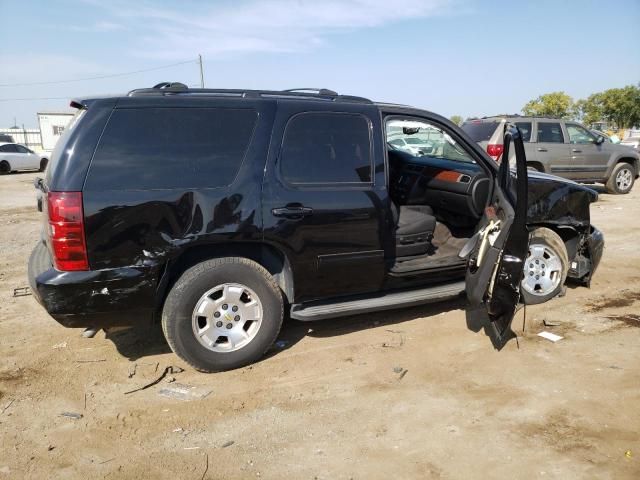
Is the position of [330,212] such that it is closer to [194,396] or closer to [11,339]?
[194,396]

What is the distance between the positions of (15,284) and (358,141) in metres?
4.35

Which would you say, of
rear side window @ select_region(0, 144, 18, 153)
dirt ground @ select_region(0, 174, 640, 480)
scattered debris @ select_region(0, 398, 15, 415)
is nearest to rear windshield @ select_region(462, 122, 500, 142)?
dirt ground @ select_region(0, 174, 640, 480)

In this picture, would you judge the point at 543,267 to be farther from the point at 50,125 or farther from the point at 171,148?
the point at 50,125

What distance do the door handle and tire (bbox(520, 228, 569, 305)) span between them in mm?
2321

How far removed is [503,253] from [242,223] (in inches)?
76.1

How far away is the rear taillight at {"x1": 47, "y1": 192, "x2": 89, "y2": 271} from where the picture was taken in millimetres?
3170

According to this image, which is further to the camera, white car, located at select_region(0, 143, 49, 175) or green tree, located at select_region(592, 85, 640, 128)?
green tree, located at select_region(592, 85, 640, 128)

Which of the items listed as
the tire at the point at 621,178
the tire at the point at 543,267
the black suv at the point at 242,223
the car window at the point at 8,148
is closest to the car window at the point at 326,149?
the black suv at the point at 242,223

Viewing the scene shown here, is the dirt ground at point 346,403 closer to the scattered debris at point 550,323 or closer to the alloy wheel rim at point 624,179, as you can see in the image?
the scattered debris at point 550,323

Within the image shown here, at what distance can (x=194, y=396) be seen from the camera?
3.48 meters

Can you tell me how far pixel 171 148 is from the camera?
346cm

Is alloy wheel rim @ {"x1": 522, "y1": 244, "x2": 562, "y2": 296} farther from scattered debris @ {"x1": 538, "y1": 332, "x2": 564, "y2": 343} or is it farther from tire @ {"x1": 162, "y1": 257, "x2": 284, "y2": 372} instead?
tire @ {"x1": 162, "y1": 257, "x2": 284, "y2": 372}

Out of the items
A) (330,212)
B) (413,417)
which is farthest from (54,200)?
(413,417)

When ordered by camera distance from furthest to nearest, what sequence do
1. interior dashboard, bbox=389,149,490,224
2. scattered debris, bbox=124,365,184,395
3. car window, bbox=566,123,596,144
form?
car window, bbox=566,123,596,144 → interior dashboard, bbox=389,149,490,224 → scattered debris, bbox=124,365,184,395
